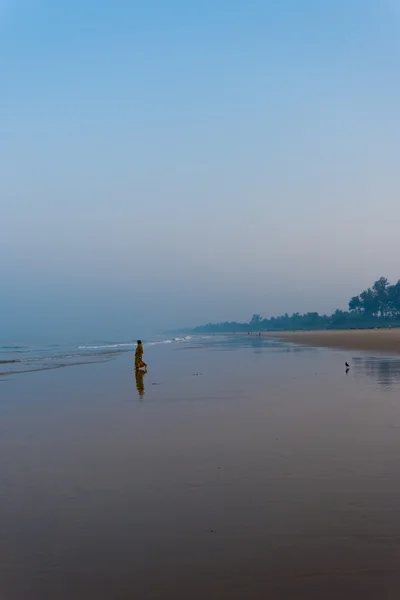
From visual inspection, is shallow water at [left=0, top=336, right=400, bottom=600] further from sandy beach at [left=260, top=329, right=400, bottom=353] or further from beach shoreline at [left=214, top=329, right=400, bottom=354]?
sandy beach at [left=260, top=329, right=400, bottom=353]

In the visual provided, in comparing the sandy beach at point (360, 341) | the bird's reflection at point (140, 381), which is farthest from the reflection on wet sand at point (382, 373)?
the sandy beach at point (360, 341)

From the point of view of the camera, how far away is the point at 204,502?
6.96 m

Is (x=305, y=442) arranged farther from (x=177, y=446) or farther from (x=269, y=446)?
(x=177, y=446)

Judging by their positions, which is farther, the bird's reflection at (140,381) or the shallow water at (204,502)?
the bird's reflection at (140,381)

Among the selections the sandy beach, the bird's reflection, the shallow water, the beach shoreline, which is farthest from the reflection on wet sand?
the sandy beach

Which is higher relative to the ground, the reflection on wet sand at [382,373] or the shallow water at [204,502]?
Answer: the reflection on wet sand at [382,373]

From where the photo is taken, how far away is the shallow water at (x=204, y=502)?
16.2 ft

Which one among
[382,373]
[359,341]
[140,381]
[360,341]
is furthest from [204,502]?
[359,341]

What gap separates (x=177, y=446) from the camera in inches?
397

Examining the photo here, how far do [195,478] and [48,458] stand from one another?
3155 mm

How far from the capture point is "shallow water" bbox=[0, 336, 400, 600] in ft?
16.2

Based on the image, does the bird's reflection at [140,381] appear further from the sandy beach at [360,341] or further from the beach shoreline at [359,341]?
the sandy beach at [360,341]

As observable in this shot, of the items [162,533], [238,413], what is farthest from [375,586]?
[238,413]

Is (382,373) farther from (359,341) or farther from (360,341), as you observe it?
(359,341)
